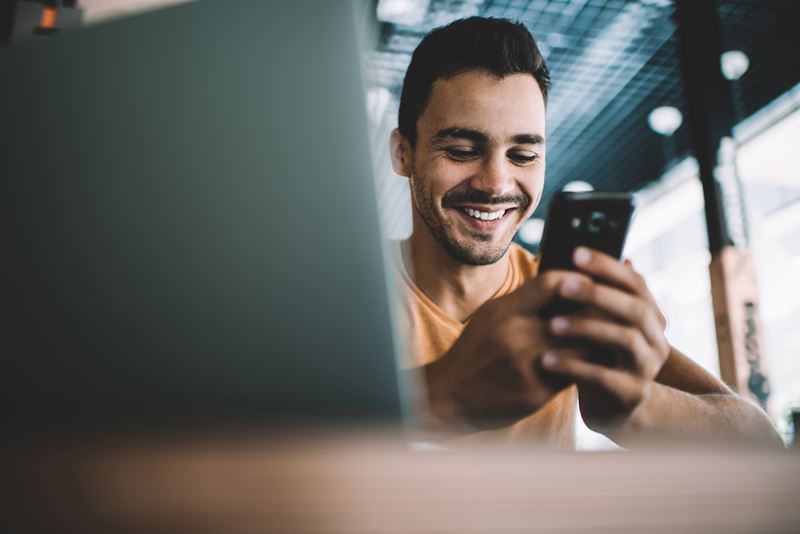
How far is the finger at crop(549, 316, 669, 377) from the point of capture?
1.18ft

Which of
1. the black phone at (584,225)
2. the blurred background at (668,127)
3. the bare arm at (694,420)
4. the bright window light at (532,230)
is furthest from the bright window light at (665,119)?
the black phone at (584,225)

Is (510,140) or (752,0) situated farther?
(752,0)

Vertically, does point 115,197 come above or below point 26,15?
below

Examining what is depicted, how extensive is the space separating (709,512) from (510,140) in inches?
30.0

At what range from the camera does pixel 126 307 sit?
263mm

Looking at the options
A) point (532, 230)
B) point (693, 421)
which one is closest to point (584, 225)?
point (693, 421)

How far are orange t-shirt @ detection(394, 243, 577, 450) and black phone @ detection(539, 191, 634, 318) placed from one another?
43cm

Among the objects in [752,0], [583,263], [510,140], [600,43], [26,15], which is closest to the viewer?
[583,263]

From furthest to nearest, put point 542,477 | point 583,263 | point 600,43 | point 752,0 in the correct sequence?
point 600,43, point 752,0, point 583,263, point 542,477

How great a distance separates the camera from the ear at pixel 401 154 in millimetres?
1077

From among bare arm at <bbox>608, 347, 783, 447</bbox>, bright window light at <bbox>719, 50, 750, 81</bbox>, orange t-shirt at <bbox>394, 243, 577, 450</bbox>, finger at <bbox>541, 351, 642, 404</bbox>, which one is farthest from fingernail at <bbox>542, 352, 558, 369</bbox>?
bright window light at <bbox>719, 50, 750, 81</bbox>

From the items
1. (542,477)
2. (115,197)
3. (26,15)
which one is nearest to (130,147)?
(115,197)

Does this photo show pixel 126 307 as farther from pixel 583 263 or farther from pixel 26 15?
pixel 26 15

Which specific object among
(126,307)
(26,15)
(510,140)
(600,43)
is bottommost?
(126,307)
